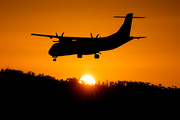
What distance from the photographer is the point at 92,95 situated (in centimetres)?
1700

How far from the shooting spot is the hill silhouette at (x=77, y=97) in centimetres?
1593

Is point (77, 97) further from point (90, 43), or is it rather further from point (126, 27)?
point (126, 27)

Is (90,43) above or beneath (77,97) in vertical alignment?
above

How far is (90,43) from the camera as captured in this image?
48719 mm

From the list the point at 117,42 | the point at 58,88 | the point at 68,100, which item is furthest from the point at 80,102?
the point at 117,42

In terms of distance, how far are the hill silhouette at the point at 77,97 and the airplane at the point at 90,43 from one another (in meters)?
28.5

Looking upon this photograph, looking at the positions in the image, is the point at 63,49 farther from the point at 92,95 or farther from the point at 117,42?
the point at 92,95

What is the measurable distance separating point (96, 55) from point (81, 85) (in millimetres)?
31091

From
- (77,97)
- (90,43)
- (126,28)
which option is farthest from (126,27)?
(77,97)

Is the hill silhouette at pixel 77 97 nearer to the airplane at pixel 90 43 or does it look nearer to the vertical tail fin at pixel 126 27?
the airplane at pixel 90 43

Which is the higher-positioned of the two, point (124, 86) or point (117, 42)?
point (117, 42)

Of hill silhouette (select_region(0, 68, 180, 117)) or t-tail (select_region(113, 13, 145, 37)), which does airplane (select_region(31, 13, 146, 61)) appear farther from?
hill silhouette (select_region(0, 68, 180, 117))

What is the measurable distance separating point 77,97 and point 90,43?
32265mm

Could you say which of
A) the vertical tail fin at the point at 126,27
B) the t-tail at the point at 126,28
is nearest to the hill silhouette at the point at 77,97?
the t-tail at the point at 126,28
